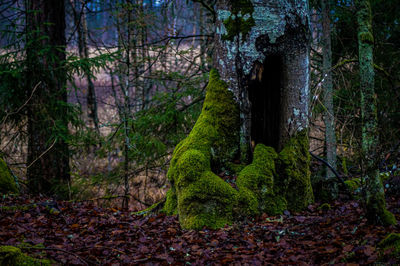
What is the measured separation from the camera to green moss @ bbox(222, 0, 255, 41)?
15.8 ft

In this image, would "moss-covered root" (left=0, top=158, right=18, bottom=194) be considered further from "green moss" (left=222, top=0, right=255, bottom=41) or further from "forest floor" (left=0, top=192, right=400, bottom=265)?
"green moss" (left=222, top=0, right=255, bottom=41)

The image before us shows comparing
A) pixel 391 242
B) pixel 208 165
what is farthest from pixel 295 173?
pixel 391 242

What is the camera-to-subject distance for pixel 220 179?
4426 millimetres

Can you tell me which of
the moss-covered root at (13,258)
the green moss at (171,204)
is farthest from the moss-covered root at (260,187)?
the moss-covered root at (13,258)

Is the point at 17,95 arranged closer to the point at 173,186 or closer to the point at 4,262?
the point at 173,186

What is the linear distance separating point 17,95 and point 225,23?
585cm

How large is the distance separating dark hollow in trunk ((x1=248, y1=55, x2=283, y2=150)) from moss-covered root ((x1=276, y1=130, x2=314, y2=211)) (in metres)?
0.26

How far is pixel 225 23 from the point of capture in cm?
497

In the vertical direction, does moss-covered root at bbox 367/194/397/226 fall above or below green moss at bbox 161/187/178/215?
above

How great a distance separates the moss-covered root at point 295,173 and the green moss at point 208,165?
33.1 inches

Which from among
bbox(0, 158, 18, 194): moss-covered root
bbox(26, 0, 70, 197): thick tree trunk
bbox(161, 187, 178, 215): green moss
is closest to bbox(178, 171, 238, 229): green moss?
bbox(161, 187, 178, 215): green moss

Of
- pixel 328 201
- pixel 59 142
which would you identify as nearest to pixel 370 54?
pixel 328 201

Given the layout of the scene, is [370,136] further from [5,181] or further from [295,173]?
[5,181]

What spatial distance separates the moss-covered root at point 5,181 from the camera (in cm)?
540
